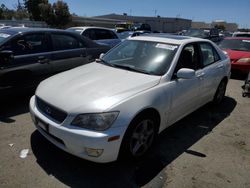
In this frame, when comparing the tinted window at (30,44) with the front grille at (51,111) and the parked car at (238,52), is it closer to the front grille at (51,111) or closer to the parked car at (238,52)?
the front grille at (51,111)

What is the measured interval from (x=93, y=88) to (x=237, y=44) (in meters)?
8.39

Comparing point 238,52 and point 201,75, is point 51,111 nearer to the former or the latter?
point 201,75

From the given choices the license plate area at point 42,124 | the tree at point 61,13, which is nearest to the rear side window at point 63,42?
the license plate area at point 42,124

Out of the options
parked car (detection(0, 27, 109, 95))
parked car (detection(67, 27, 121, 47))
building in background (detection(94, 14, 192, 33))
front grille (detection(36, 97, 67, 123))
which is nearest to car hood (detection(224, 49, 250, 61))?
parked car (detection(67, 27, 121, 47))

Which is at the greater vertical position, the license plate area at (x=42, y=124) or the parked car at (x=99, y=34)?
the parked car at (x=99, y=34)

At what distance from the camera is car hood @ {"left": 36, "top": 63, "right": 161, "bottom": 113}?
9.94 ft

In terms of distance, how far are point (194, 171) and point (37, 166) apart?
6.55 ft

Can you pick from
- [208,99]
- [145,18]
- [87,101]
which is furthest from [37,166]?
Answer: [145,18]

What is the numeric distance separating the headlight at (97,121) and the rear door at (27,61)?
2753 mm

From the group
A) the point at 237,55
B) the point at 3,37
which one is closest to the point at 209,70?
the point at 3,37

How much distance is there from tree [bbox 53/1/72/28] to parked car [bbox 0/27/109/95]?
3608cm

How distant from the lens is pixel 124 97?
3.12 meters

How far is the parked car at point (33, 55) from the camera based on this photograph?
500cm

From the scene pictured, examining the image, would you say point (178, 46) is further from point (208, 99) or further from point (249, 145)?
point (249, 145)
